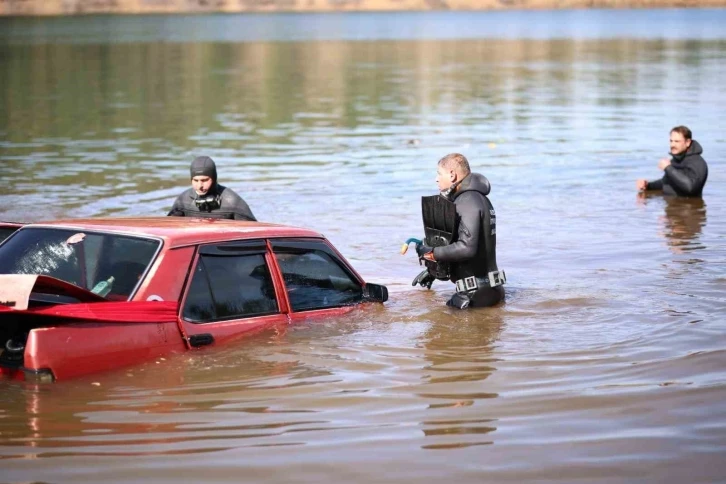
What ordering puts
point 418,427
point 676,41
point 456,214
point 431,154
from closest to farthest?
point 418,427 → point 456,214 → point 431,154 → point 676,41

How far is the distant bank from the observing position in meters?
157

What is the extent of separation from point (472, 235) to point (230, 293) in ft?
8.35

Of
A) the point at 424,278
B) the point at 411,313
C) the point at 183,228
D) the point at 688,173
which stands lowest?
the point at 411,313

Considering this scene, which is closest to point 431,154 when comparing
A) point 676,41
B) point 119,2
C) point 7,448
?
point 7,448

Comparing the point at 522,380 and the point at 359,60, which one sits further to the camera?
the point at 359,60

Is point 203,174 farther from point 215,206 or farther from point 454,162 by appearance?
point 454,162

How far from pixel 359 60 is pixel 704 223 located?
45.2 metres

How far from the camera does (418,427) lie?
7055 mm

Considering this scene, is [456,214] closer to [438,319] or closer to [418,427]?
[438,319]

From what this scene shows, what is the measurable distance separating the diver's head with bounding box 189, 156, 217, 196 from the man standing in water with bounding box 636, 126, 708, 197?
8.48 m

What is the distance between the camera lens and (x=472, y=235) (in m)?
9.69

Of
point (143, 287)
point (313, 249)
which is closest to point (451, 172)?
point (313, 249)

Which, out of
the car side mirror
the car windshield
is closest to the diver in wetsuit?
the car side mirror

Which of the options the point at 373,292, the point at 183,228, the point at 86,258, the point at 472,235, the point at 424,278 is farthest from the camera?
the point at 424,278
